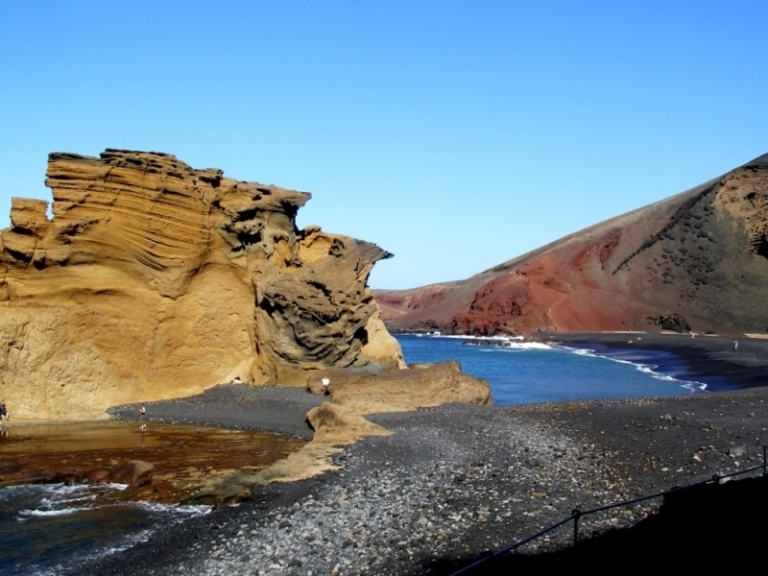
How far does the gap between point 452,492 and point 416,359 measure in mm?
44802

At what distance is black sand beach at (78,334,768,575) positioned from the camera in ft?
32.5

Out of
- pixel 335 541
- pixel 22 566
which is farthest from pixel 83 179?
pixel 335 541

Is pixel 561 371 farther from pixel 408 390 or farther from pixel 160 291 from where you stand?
A: pixel 160 291

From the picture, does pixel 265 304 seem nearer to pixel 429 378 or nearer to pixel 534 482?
pixel 429 378

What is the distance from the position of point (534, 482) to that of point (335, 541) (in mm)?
4281

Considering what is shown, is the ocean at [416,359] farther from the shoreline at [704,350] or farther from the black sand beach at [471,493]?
the shoreline at [704,350]

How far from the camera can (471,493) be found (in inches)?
509

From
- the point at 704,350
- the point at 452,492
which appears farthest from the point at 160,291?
the point at 704,350

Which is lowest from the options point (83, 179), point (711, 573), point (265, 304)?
point (711, 573)

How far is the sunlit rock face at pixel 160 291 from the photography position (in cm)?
2300

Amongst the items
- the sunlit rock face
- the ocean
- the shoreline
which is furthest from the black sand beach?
the shoreline

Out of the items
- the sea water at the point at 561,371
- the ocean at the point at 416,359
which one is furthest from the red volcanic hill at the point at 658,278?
the sea water at the point at 561,371

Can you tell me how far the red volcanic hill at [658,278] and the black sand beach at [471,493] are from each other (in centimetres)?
6501

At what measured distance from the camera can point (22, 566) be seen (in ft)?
35.3
